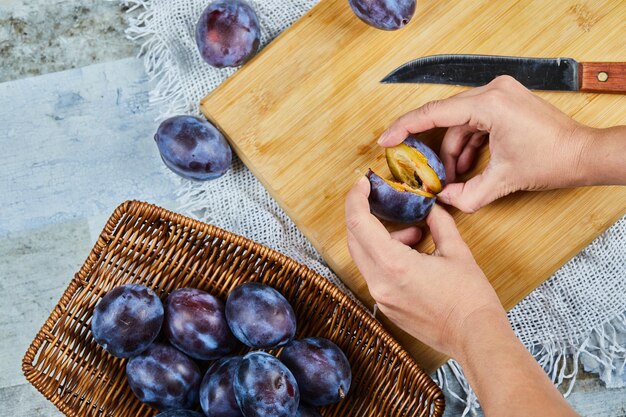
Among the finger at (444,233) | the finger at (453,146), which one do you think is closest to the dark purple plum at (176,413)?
the finger at (444,233)

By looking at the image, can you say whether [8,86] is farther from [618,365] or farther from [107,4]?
[618,365]

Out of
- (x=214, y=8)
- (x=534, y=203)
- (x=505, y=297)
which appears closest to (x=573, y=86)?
(x=534, y=203)

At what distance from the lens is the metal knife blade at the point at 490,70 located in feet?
3.92

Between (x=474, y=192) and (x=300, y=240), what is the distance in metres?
0.35

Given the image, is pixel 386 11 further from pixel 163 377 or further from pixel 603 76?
pixel 163 377

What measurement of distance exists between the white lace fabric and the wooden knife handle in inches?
10.8

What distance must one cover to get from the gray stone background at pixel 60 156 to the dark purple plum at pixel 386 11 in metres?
0.50

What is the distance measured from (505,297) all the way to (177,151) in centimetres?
62

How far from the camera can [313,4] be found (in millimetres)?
1354

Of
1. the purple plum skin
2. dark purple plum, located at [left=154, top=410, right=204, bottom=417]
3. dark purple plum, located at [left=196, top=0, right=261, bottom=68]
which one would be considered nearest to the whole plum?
the purple plum skin

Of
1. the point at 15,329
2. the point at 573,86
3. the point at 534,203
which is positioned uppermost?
the point at 573,86

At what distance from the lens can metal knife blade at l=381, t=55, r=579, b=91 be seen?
3.92ft

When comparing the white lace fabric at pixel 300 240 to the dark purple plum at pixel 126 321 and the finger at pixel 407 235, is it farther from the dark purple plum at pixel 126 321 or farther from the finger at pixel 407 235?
the dark purple plum at pixel 126 321

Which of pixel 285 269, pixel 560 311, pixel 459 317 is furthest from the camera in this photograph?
pixel 560 311
